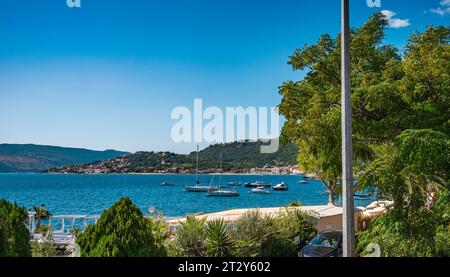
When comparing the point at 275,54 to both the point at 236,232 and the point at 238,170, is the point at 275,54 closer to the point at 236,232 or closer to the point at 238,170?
the point at 236,232

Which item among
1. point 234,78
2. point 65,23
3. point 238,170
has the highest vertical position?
point 65,23

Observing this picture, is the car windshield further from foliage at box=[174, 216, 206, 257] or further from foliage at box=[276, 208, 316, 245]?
foliage at box=[174, 216, 206, 257]

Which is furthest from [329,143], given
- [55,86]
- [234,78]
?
[55,86]

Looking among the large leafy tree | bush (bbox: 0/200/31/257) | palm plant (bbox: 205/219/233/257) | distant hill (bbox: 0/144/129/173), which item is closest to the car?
the large leafy tree

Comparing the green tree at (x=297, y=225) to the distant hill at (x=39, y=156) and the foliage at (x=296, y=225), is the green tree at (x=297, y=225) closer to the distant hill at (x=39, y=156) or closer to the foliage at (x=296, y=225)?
the foliage at (x=296, y=225)

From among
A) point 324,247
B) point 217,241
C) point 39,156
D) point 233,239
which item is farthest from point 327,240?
point 39,156

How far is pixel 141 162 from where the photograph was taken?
75.4 meters

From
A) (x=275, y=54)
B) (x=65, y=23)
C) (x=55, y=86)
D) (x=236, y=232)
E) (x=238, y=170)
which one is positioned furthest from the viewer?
(x=238, y=170)

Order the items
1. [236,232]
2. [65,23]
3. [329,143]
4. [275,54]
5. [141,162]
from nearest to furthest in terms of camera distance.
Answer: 1. [236,232]
2. [329,143]
3. [275,54]
4. [65,23]
5. [141,162]

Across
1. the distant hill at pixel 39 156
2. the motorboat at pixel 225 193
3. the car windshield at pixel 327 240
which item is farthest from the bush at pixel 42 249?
the motorboat at pixel 225 193

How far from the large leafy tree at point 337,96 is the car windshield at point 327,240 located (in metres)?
2.44

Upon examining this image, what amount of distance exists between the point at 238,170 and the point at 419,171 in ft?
165

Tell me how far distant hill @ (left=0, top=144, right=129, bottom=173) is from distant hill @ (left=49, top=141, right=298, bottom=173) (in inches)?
94.0

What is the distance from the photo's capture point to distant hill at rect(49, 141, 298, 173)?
43666mm
